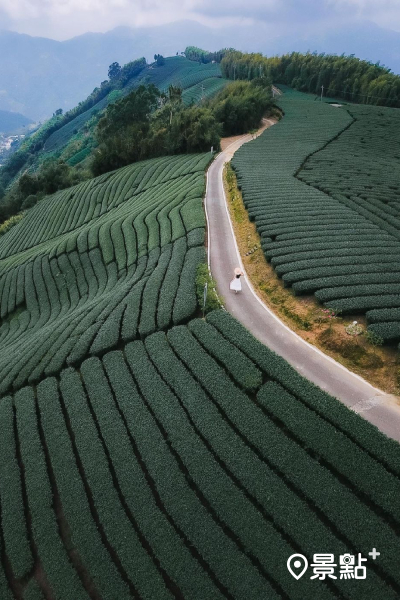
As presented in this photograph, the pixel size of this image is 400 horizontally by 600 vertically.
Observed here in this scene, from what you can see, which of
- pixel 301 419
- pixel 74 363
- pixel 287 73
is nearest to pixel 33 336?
pixel 74 363

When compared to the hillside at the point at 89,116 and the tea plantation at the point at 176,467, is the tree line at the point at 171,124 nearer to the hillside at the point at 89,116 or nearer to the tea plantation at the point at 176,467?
the hillside at the point at 89,116

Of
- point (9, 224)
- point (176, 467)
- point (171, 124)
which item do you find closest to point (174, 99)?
point (171, 124)

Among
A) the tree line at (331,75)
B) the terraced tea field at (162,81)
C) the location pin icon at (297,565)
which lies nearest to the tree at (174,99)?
the tree line at (331,75)

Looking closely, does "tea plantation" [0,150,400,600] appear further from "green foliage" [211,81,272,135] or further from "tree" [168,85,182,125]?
"green foliage" [211,81,272,135]

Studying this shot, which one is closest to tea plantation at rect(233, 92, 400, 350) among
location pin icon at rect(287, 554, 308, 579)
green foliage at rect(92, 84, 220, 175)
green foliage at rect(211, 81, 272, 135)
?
green foliage at rect(92, 84, 220, 175)

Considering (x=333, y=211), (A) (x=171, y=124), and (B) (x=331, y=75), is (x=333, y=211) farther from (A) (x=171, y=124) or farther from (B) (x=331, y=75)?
(B) (x=331, y=75)

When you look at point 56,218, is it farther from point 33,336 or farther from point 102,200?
point 33,336

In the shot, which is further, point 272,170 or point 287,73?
point 287,73
